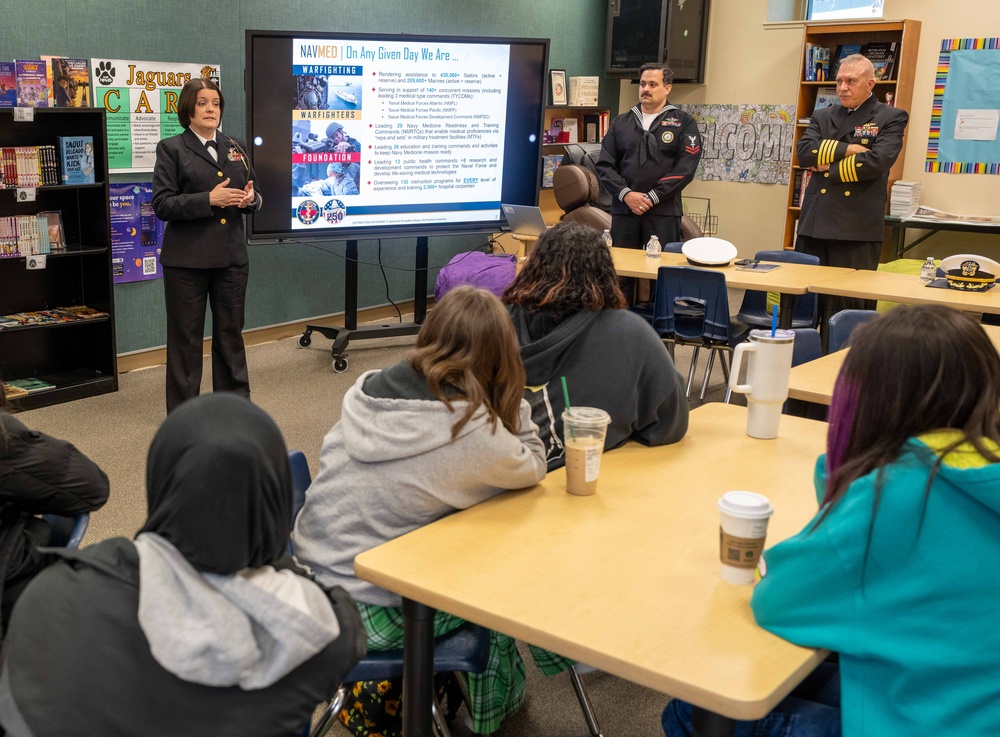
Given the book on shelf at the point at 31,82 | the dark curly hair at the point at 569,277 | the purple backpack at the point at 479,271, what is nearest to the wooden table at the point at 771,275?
the purple backpack at the point at 479,271

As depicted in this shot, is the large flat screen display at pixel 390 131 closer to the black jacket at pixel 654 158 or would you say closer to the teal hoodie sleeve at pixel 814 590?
the black jacket at pixel 654 158

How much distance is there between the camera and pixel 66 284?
5258 mm

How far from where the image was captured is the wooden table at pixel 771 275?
4621mm

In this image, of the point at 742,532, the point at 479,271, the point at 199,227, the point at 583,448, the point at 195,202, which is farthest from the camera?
the point at 479,271

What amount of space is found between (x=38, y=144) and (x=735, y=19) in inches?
232

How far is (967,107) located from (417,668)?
24.0ft

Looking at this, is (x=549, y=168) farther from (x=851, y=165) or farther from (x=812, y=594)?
(x=812, y=594)

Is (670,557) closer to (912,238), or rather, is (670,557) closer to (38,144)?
(38,144)

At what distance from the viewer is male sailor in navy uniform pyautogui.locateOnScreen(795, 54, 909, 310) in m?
5.51

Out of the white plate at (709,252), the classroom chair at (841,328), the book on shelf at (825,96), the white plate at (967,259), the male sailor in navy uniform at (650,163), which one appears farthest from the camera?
the book on shelf at (825,96)

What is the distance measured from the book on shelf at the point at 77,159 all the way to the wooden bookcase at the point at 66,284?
44 mm

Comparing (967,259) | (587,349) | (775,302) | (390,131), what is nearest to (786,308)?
(775,302)

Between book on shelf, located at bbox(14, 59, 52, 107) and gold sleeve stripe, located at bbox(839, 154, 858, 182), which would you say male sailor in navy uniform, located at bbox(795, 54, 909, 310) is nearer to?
gold sleeve stripe, located at bbox(839, 154, 858, 182)

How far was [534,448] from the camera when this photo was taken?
206 centimetres
